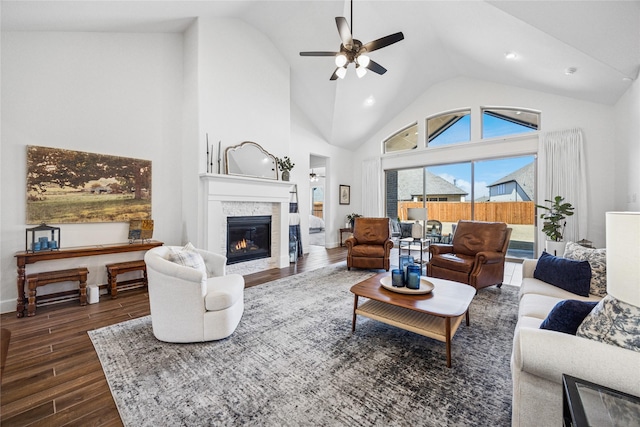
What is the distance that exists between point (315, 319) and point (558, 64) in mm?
5177

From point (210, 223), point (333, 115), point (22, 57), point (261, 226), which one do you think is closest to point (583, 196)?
point (333, 115)

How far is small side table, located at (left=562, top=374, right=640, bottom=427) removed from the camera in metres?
0.82

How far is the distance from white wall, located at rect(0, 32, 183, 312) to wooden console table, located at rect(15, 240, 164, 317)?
267 mm

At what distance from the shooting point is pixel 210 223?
13.2ft

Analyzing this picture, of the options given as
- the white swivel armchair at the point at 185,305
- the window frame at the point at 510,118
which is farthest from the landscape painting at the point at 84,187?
the window frame at the point at 510,118

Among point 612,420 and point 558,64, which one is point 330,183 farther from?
point 612,420

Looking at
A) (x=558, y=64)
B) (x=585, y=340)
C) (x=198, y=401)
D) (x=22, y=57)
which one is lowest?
(x=198, y=401)

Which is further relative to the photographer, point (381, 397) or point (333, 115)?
point (333, 115)

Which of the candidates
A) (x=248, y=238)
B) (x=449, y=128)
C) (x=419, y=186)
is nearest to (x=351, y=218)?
(x=419, y=186)

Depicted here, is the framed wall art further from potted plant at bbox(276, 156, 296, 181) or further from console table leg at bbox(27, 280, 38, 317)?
console table leg at bbox(27, 280, 38, 317)

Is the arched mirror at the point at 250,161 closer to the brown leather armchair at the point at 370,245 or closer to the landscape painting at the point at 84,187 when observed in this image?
the landscape painting at the point at 84,187

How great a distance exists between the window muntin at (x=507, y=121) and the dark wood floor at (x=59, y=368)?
7353 millimetres

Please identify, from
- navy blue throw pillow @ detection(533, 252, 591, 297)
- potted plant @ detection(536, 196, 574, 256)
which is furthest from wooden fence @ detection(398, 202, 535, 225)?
navy blue throw pillow @ detection(533, 252, 591, 297)

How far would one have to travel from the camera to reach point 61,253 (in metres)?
3.00
